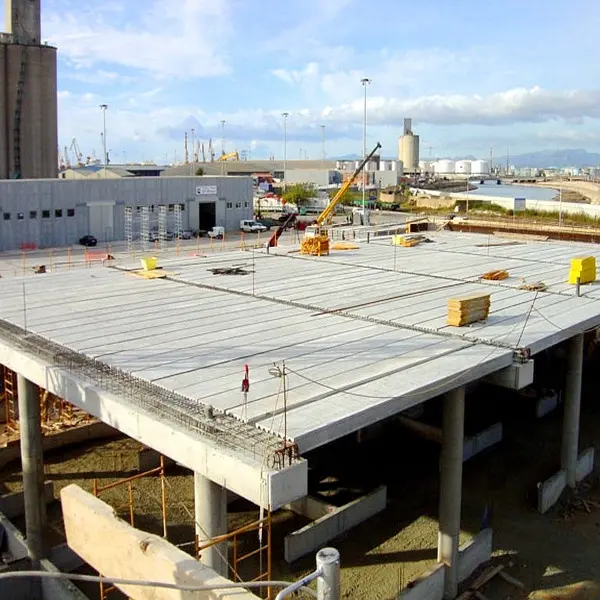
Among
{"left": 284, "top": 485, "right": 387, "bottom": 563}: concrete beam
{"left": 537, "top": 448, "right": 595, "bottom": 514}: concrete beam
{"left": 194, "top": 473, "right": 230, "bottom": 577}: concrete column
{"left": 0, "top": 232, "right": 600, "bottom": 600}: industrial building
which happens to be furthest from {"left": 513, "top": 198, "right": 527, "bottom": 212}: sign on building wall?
{"left": 194, "top": 473, "right": 230, "bottom": 577}: concrete column

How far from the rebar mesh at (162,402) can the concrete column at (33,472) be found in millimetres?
1160

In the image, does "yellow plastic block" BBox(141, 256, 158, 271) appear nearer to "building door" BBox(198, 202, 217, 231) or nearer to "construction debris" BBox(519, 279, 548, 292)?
"construction debris" BBox(519, 279, 548, 292)

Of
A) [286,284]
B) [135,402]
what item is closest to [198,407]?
[135,402]

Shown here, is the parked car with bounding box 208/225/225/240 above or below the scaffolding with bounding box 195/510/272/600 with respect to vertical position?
above

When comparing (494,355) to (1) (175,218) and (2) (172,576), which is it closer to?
(2) (172,576)

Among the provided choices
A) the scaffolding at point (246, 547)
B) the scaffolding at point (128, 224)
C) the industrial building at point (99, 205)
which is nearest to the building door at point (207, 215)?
the industrial building at point (99, 205)

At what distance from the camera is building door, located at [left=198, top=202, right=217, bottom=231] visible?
63838 mm

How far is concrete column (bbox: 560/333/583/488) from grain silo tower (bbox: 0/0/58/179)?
7004 centimetres

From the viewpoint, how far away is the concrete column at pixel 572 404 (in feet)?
→ 63.0

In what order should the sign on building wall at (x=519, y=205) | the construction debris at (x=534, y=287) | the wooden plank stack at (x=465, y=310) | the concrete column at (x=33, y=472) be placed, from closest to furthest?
the concrete column at (x=33, y=472)
the wooden plank stack at (x=465, y=310)
the construction debris at (x=534, y=287)
the sign on building wall at (x=519, y=205)

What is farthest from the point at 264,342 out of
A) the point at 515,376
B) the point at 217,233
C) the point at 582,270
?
the point at 217,233

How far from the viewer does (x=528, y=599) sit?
1522 centimetres

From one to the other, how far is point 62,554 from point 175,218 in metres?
46.1

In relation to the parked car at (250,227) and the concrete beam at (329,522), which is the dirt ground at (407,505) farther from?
the parked car at (250,227)
